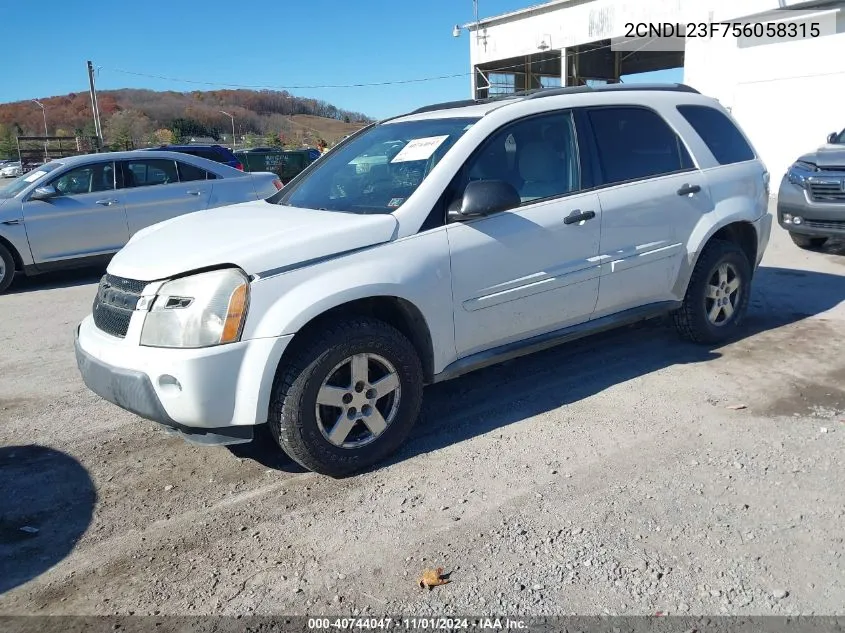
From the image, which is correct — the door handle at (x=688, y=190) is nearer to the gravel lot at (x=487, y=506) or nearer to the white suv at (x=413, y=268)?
the white suv at (x=413, y=268)

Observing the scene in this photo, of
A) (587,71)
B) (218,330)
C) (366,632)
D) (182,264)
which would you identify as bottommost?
(366,632)

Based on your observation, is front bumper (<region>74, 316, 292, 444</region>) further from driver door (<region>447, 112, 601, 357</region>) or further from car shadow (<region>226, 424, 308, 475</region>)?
driver door (<region>447, 112, 601, 357</region>)

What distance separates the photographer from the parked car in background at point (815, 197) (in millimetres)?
8797

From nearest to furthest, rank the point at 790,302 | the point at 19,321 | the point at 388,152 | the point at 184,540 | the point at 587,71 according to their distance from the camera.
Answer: the point at 184,540
the point at 388,152
the point at 790,302
the point at 19,321
the point at 587,71

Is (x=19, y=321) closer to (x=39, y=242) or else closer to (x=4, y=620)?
(x=39, y=242)

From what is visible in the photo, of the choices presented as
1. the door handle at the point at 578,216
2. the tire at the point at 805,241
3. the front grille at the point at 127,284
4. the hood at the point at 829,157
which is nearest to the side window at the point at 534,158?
the door handle at the point at 578,216

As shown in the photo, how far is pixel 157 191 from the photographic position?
967 cm

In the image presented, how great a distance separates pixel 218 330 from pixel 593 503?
191cm

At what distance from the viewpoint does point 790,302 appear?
269 inches

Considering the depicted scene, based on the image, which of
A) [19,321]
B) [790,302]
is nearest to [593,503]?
[790,302]

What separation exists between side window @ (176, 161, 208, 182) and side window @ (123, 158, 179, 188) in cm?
8

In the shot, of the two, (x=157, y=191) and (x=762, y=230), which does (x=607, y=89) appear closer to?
(x=762, y=230)

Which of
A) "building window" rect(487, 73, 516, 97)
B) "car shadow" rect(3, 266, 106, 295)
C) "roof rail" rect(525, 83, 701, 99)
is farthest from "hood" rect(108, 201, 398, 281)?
"building window" rect(487, 73, 516, 97)

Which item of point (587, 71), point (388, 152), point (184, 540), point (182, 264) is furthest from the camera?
point (587, 71)
